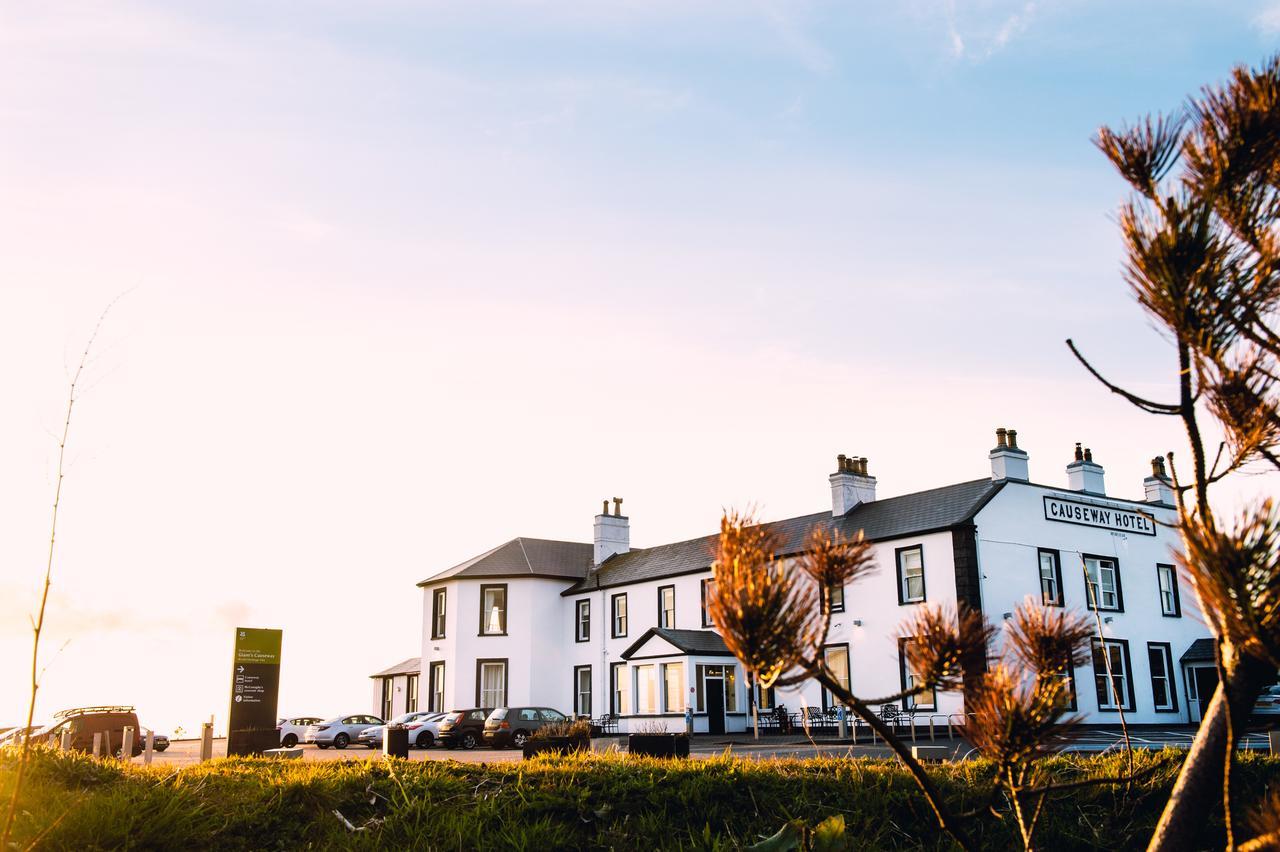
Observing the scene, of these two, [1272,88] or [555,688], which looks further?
[555,688]

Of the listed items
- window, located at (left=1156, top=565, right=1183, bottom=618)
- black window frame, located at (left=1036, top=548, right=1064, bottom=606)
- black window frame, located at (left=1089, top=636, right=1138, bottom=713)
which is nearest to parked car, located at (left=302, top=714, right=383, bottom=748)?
black window frame, located at (left=1036, top=548, right=1064, bottom=606)

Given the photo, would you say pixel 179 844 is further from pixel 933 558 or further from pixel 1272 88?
pixel 933 558

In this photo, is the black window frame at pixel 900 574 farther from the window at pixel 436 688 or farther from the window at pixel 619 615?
the window at pixel 436 688

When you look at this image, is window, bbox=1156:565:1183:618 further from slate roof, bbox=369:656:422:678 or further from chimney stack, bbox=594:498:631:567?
slate roof, bbox=369:656:422:678

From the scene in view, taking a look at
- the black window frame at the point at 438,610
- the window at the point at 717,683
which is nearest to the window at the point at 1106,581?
the window at the point at 717,683

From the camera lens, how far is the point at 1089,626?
461 centimetres

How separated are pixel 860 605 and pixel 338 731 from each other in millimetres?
18897

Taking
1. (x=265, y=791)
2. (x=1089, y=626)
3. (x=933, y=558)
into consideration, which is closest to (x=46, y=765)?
(x=265, y=791)

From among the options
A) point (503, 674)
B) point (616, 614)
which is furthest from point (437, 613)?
point (616, 614)

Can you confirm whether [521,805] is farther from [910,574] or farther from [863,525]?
[863,525]

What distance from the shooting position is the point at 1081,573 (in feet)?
96.7

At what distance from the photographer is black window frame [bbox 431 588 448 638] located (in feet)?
136

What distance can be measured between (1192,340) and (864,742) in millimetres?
Answer: 21859

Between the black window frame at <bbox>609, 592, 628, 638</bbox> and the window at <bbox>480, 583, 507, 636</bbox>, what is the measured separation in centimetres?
463
